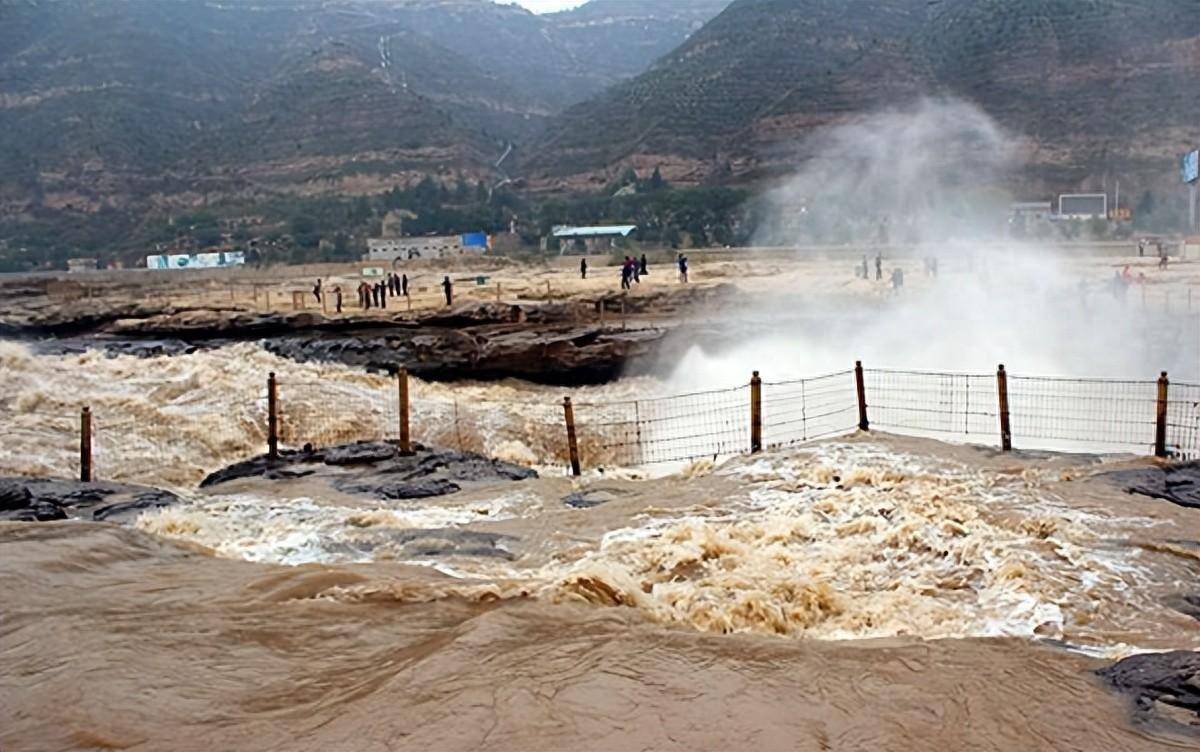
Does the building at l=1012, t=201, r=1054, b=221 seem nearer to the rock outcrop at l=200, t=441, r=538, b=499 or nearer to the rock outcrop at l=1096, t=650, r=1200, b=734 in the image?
the rock outcrop at l=200, t=441, r=538, b=499

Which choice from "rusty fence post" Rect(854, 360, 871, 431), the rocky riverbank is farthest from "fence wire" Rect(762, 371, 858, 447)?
the rocky riverbank

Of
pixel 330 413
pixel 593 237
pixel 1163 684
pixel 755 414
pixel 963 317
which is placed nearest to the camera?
pixel 1163 684

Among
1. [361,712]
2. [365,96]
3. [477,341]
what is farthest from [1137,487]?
[365,96]

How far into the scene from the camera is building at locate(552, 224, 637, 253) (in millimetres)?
53875

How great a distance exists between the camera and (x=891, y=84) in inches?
2852

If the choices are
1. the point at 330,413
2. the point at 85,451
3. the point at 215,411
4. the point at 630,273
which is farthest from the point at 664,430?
the point at 630,273

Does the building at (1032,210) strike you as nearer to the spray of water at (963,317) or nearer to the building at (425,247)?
the spray of water at (963,317)

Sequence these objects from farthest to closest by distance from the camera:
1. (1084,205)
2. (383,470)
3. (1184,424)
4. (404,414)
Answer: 1. (1084,205)
2. (1184,424)
3. (404,414)
4. (383,470)

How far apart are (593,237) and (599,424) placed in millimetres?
39116

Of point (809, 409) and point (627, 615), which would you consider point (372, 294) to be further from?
point (627, 615)

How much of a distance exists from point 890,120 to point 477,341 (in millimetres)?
53828

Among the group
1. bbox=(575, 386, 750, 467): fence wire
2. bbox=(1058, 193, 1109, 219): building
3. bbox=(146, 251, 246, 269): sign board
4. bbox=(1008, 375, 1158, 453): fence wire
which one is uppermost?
bbox=(1058, 193, 1109, 219): building

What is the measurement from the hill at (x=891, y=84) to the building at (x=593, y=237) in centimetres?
1795

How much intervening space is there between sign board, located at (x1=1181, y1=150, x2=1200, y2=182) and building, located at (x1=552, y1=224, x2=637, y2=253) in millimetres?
27459
